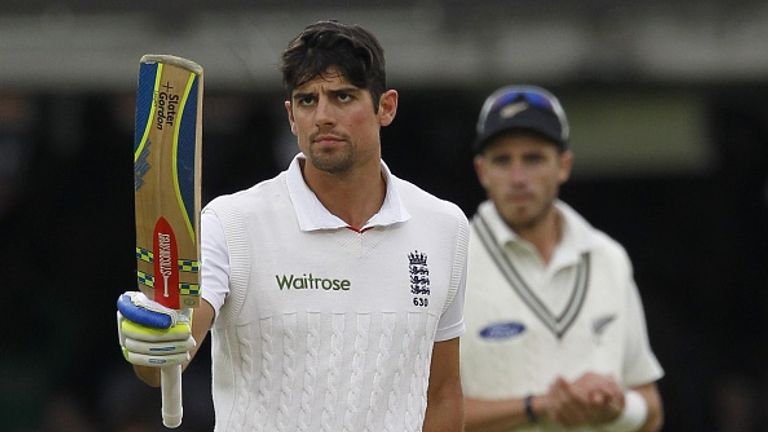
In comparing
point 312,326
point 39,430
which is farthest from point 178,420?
point 39,430

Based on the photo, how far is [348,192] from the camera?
4.39 m

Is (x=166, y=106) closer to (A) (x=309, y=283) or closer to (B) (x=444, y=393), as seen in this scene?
(A) (x=309, y=283)

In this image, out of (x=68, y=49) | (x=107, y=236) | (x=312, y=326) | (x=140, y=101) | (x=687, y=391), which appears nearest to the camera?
(x=140, y=101)

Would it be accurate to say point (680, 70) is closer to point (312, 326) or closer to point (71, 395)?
point (71, 395)

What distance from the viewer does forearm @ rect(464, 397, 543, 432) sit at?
5.59 meters

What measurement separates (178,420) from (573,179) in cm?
630

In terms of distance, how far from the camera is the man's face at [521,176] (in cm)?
584

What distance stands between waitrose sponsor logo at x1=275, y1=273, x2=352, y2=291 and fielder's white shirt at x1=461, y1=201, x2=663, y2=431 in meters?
1.38

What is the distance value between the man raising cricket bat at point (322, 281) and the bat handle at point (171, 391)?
0.10 feet

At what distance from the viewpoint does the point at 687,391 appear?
9.79 m

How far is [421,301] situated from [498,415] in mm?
1300

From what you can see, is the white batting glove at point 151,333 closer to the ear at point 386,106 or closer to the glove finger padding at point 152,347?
the glove finger padding at point 152,347

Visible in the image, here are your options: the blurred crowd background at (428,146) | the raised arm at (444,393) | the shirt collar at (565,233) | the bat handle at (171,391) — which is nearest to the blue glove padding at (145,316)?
the bat handle at (171,391)

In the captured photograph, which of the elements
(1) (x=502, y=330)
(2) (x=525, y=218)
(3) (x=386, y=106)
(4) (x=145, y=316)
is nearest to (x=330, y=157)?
(3) (x=386, y=106)
